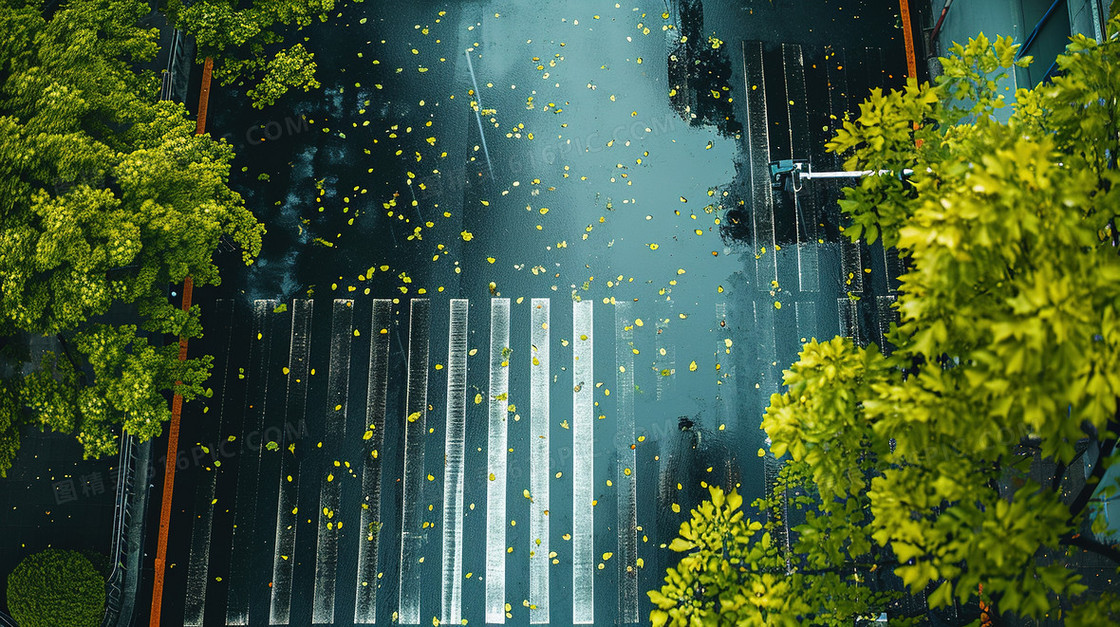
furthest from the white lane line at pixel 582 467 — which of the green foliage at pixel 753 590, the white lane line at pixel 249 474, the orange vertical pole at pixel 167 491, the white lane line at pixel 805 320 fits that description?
the orange vertical pole at pixel 167 491

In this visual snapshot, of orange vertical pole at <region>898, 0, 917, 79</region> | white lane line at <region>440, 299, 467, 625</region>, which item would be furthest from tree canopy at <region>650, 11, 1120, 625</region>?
orange vertical pole at <region>898, 0, 917, 79</region>

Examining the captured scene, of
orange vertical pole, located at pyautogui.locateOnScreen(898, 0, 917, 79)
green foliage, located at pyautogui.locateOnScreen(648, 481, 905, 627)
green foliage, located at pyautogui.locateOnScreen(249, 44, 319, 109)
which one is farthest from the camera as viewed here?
orange vertical pole, located at pyautogui.locateOnScreen(898, 0, 917, 79)

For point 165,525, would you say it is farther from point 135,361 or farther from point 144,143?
point 144,143

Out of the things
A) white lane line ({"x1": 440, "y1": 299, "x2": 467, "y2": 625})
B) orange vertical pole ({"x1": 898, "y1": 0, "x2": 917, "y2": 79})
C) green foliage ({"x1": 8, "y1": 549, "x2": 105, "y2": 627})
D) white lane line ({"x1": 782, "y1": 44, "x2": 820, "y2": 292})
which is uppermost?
orange vertical pole ({"x1": 898, "y1": 0, "x2": 917, "y2": 79})

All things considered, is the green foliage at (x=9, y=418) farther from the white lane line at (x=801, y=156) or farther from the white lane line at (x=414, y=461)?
the white lane line at (x=801, y=156)

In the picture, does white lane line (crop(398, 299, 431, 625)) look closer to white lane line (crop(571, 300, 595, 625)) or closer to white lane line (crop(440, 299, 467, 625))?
white lane line (crop(440, 299, 467, 625))

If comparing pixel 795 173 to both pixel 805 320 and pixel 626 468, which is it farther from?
pixel 626 468
